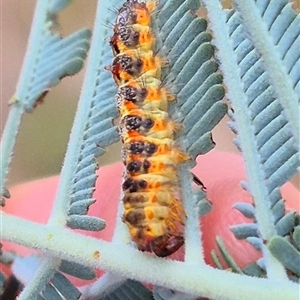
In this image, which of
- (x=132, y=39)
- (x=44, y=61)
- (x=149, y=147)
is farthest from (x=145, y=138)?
(x=44, y=61)

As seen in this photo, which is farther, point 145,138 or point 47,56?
point 47,56

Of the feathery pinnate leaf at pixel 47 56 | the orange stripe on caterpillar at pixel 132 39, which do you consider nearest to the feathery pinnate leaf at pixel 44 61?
the feathery pinnate leaf at pixel 47 56

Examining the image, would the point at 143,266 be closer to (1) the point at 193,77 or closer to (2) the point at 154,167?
(2) the point at 154,167

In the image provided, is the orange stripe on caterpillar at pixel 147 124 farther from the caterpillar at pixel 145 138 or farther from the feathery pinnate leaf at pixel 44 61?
the feathery pinnate leaf at pixel 44 61

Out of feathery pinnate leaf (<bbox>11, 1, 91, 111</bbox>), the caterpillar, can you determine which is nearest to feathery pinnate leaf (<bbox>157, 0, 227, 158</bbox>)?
the caterpillar

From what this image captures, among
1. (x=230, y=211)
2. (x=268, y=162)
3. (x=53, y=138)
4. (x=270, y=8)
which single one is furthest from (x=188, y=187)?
(x=53, y=138)

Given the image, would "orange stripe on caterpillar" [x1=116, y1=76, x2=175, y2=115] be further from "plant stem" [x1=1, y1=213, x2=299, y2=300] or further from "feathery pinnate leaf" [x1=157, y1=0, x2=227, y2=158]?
"plant stem" [x1=1, y1=213, x2=299, y2=300]

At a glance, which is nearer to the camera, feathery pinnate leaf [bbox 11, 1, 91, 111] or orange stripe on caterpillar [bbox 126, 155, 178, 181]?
orange stripe on caterpillar [bbox 126, 155, 178, 181]
